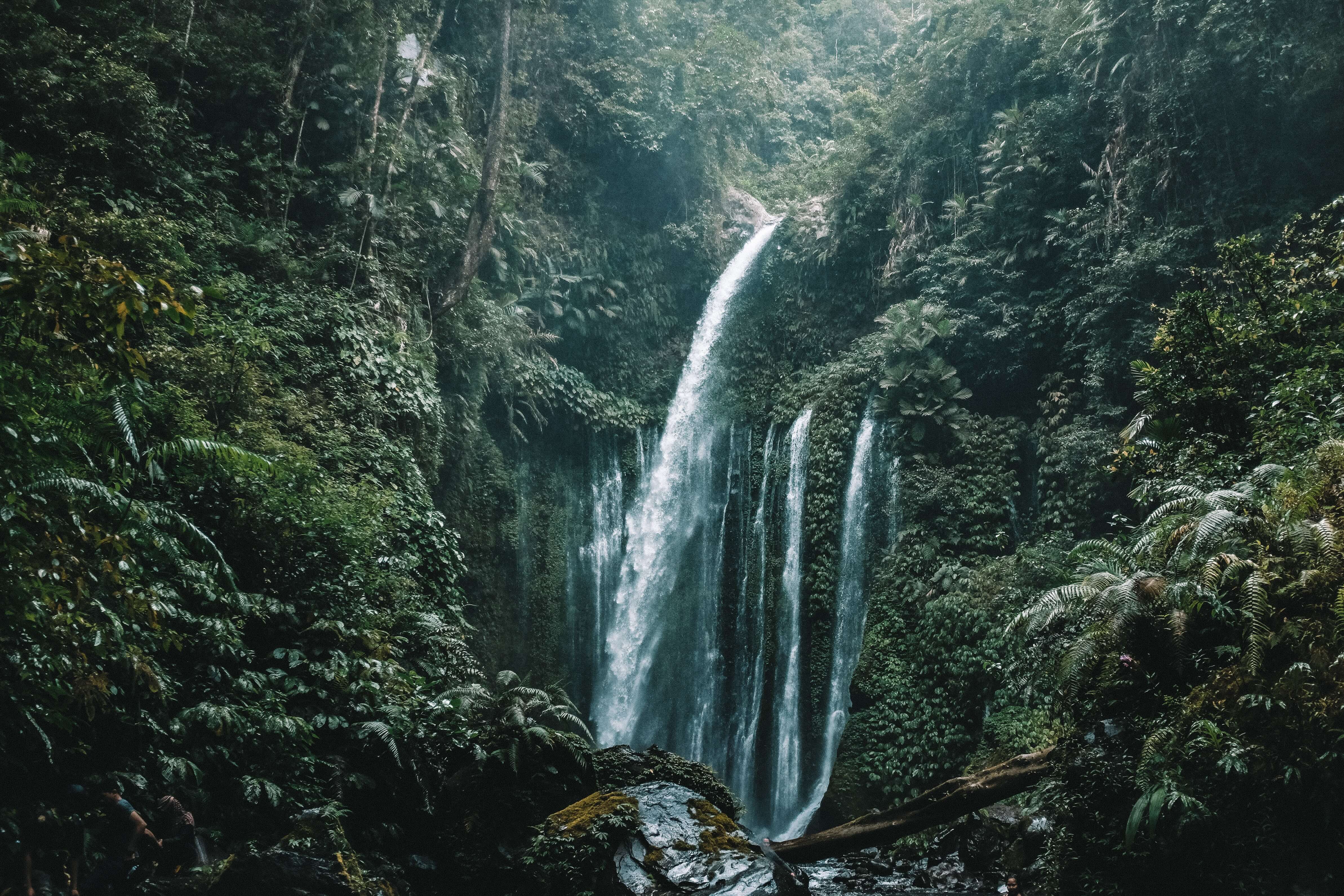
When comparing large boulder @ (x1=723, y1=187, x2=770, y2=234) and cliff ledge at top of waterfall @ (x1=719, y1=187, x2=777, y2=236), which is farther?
large boulder @ (x1=723, y1=187, x2=770, y2=234)

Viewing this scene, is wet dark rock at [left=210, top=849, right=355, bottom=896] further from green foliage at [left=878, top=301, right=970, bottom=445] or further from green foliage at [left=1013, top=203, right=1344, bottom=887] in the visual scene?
green foliage at [left=878, top=301, right=970, bottom=445]

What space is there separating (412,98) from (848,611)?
12544 mm

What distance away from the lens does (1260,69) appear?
11297mm

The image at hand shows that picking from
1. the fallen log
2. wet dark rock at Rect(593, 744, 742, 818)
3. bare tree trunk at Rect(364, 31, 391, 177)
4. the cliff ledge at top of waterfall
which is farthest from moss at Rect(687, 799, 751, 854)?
the cliff ledge at top of waterfall

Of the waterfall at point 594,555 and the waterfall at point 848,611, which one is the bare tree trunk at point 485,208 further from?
the waterfall at point 848,611

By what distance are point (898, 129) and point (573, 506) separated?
11.4 metres

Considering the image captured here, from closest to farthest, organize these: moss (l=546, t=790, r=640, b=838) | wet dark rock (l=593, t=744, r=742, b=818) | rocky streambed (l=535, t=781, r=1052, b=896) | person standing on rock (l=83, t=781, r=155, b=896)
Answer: person standing on rock (l=83, t=781, r=155, b=896)
rocky streambed (l=535, t=781, r=1052, b=896)
moss (l=546, t=790, r=640, b=838)
wet dark rock (l=593, t=744, r=742, b=818)

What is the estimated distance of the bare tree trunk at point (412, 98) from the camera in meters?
13.8

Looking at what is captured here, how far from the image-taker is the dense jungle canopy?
4.90 m

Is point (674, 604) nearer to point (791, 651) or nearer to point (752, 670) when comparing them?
point (752, 670)

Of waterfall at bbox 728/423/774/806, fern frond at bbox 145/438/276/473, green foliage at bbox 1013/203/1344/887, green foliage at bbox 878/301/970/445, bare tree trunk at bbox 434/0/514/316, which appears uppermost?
bare tree trunk at bbox 434/0/514/316

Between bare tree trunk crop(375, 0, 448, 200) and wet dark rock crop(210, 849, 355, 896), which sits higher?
bare tree trunk crop(375, 0, 448, 200)

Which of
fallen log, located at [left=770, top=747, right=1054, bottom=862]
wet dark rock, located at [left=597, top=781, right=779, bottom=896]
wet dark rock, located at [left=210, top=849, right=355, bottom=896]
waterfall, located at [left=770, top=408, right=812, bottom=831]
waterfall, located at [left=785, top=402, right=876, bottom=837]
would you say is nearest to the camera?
wet dark rock, located at [left=210, top=849, right=355, bottom=896]

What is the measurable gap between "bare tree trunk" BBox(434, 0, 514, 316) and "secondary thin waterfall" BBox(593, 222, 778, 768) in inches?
247
